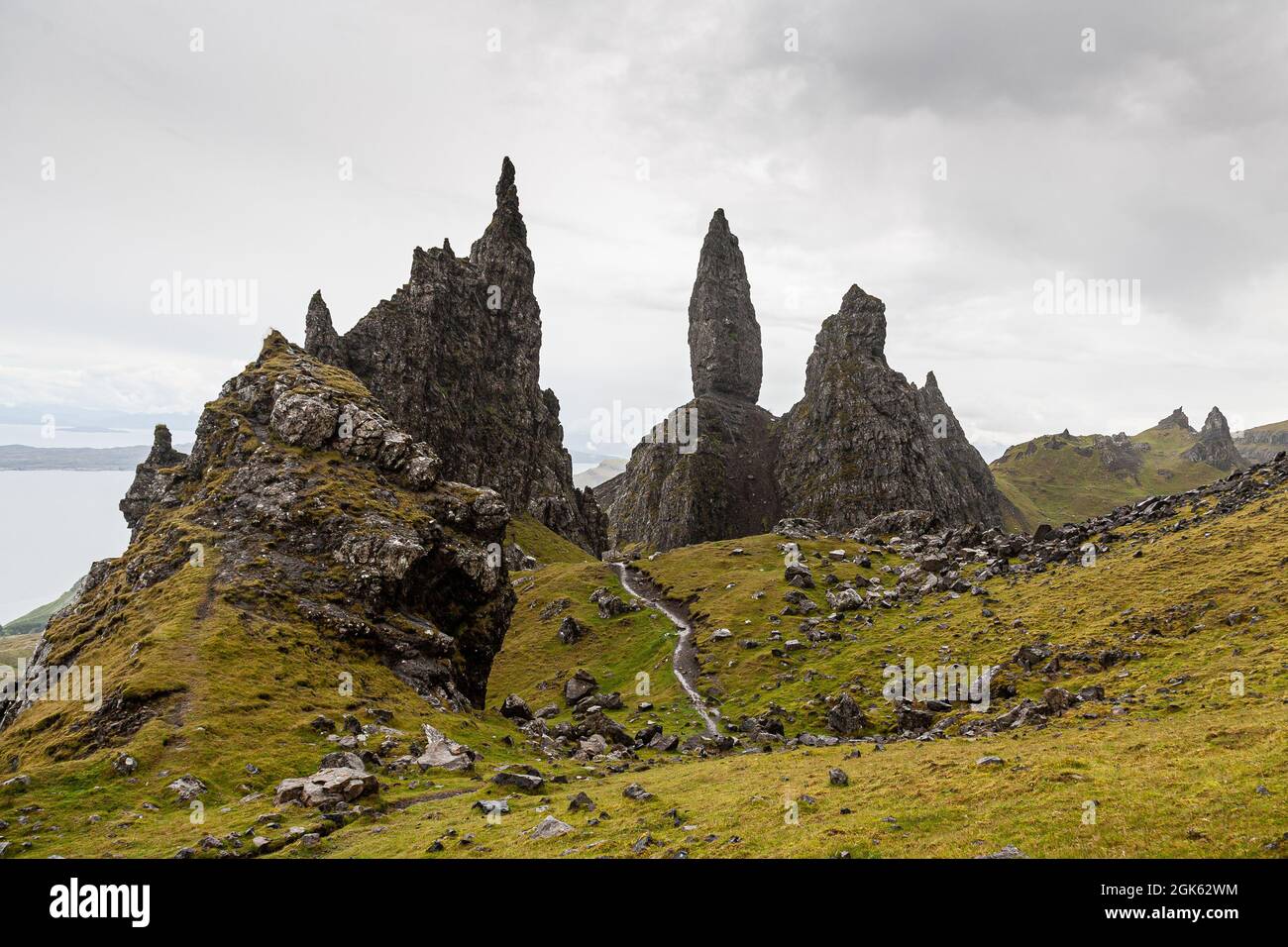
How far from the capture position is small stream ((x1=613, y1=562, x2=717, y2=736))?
76.4 m

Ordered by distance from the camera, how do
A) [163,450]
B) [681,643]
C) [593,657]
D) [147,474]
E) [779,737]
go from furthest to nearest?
[147,474] → [163,450] → [593,657] → [681,643] → [779,737]

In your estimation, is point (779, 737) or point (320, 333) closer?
point (779, 737)

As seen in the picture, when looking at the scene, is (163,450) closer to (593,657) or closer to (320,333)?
(320,333)

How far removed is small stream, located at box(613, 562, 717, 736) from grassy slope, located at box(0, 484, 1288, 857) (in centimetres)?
542

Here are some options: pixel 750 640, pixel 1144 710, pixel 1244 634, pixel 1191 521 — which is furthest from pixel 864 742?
pixel 1191 521

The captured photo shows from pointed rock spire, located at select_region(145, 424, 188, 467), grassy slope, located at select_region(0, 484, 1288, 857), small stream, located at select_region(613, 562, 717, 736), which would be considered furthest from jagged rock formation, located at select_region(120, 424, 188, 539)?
small stream, located at select_region(613, 562, 717, 736)

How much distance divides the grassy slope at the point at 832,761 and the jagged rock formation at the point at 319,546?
2181 mm

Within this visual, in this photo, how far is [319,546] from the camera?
59.9 metres

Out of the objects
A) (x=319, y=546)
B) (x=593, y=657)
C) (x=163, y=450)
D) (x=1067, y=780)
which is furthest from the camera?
(x=163, y=450)

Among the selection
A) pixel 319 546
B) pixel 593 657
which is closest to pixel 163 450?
pixel 319 546

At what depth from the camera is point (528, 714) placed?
68125mm

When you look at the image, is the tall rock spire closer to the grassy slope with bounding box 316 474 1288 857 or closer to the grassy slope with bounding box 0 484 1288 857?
the grassy slope with bounding box 0 484 1288 857

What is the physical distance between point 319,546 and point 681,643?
58.4m
